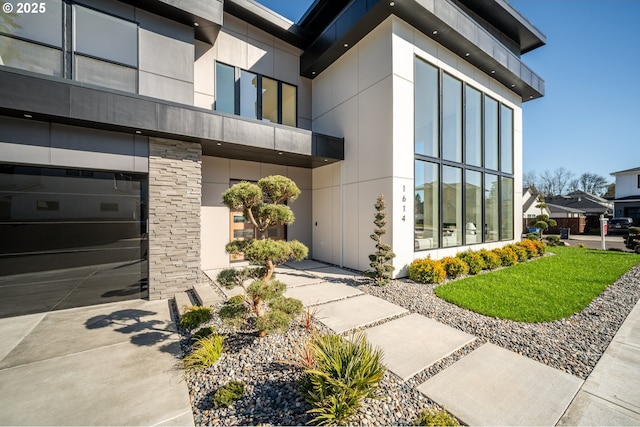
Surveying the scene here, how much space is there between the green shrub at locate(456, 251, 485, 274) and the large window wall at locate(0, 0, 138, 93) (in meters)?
10.2

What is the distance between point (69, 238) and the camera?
527 cm

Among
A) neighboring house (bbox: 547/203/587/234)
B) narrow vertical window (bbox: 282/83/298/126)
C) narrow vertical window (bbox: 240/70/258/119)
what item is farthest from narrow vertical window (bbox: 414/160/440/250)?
neighboring house (bbox: 547/203/587/234)

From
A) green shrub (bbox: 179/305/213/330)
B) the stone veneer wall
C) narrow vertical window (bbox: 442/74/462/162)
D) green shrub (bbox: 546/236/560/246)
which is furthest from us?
green shrub (bbox: 546/236/560/246)

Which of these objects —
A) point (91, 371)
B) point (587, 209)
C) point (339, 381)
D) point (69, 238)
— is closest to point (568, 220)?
point (587, 209)

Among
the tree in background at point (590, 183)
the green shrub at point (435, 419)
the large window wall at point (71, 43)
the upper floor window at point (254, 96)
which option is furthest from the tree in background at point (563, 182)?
the large window wall at point (71, 43)

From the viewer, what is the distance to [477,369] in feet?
9.73

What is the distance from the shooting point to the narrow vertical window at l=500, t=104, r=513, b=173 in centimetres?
1053

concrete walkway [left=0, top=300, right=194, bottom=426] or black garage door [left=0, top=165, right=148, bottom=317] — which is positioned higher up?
black garage door [left=0, top=165, right=148, bottom=317]

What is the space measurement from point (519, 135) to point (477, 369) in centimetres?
Answer: 1237

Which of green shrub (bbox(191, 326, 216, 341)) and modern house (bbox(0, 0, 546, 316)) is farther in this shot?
modern house (bbox(0, 0, 546, 316))

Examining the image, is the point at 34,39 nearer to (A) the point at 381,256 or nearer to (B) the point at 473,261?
(A) the point at 381,256

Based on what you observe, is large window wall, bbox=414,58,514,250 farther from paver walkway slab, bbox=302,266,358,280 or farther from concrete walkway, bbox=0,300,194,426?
concrete walkway, bbox=0,300,194,426

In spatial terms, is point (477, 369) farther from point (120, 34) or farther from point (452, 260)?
point (120, 34)

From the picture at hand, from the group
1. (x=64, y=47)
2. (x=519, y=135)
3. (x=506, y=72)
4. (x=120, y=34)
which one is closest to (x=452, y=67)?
(x=506, y=72)
